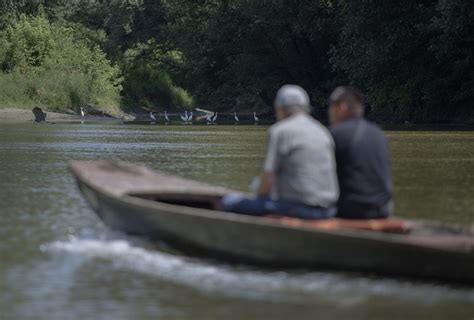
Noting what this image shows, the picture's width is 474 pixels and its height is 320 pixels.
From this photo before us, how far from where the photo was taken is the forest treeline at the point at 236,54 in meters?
43.4

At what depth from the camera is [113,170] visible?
48.4 ft

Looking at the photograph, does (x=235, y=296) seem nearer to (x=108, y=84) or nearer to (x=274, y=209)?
(x=274, y=209)

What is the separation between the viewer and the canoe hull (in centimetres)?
912

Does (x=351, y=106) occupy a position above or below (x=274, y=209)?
above

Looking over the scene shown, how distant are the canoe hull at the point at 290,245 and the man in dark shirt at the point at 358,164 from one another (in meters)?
0.96

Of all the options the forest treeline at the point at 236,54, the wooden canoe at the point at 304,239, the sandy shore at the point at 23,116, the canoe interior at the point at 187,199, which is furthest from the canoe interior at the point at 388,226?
the sandy shore at the point at 23,116

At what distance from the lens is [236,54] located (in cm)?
6600

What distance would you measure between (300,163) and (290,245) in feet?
2.83

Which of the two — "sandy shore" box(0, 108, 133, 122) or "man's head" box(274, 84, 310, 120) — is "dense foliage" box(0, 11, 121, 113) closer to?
"sandy shore" box(0, 108, 133, 122)

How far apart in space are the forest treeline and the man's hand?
27.8 metres

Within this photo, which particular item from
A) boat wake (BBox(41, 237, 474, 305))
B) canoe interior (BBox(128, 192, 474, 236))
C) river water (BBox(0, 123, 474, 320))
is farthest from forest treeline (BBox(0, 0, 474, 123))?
boat wake (BBox(41, 237, 474, 305))

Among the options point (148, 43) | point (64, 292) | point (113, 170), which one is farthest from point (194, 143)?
point (148, 43)

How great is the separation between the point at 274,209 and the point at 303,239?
2.99 ft

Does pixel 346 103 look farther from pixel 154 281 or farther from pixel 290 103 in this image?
pixel 154 281
